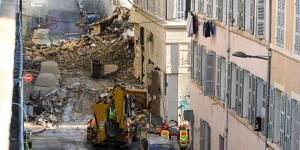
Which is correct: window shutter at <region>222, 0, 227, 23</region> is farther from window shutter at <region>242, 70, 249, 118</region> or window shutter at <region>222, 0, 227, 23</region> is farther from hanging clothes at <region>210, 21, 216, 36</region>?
window shutter at <region>242, 70, 249, 118</region>

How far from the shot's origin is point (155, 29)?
176ft

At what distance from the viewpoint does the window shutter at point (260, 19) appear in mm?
27156

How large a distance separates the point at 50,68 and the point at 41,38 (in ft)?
54.7

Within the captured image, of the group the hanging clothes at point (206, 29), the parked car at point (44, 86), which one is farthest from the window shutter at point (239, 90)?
the parked car at point (44, 86)

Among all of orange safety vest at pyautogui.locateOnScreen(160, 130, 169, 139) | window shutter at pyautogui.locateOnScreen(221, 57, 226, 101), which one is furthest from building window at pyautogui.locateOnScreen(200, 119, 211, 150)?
window shutter at pyautogui.locateOnScreen(221, 57, 226, 101)

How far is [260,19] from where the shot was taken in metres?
27.4

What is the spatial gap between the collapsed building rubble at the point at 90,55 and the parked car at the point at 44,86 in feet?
1.26

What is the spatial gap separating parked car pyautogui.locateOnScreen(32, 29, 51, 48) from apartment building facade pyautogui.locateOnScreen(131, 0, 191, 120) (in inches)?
829

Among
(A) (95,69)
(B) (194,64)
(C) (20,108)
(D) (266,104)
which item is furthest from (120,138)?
(C) (20,108)

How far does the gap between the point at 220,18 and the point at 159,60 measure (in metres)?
18.2

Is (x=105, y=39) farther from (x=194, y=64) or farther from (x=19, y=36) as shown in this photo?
(x=19, y=36)

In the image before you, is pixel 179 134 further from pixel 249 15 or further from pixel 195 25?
pixel 249 15

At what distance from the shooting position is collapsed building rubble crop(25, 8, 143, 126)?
56.6 m

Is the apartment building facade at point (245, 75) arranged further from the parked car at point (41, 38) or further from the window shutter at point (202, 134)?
the parked car at point (41, 38)
